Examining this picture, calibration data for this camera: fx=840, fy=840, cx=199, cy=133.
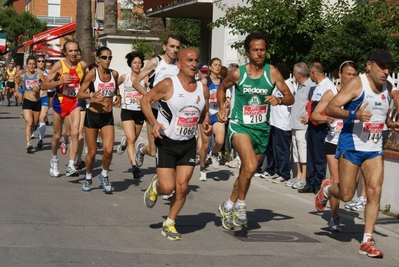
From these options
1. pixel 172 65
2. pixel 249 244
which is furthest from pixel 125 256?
pixel 172 65

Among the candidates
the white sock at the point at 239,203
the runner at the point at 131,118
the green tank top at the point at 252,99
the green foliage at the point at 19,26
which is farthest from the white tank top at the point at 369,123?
the green foliage at the point at 19,26

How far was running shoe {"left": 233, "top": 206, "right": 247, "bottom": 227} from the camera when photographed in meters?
9.35

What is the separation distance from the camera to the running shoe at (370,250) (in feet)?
28.0

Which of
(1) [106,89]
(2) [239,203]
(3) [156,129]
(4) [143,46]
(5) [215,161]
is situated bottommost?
(5) [215,161]

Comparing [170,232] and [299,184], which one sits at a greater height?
[170,232]

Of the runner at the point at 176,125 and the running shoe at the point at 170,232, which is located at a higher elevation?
the runner at the point at 176,125

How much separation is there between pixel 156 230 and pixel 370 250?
2.37 metres

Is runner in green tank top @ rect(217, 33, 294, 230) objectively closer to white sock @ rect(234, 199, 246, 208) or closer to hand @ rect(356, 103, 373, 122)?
white sock @ rect(234, 199, 246, 208)

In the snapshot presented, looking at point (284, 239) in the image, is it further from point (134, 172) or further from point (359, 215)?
point (134, 172)

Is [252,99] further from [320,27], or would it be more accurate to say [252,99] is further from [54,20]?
[54,20]

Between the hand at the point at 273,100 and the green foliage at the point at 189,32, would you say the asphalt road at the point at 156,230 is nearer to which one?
the hand at the point at 273,100

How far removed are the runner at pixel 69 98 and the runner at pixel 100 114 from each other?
1218 mm

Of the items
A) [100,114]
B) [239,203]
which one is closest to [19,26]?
[100,114]

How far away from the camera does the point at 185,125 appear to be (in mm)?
9039
